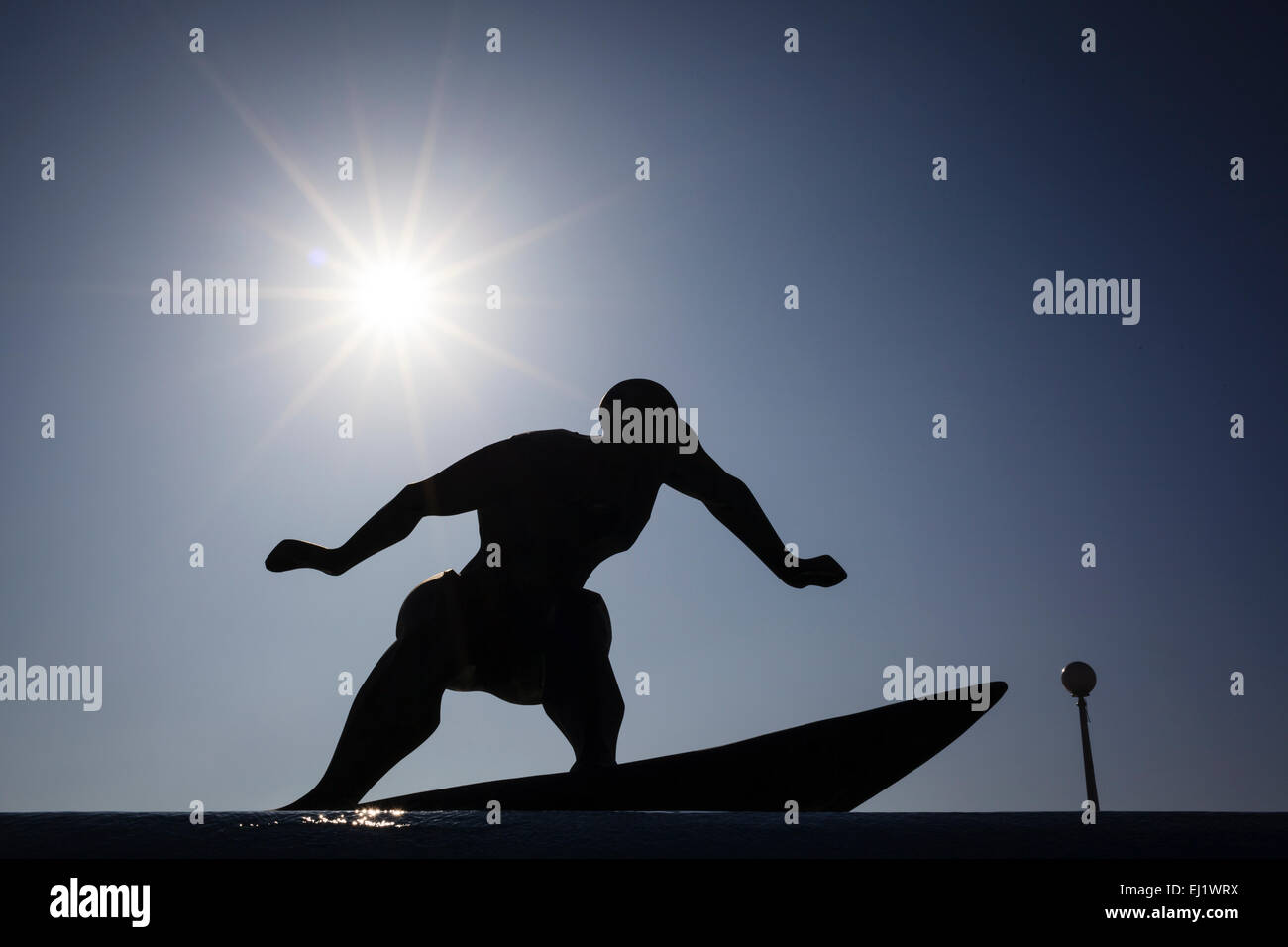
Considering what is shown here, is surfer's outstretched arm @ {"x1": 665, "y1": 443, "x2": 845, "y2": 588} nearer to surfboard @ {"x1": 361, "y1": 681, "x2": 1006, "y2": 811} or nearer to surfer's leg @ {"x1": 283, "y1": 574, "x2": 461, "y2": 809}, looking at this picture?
surfboard @ {"x1": 361, "y1": 681, "x2": 1006, "y2": 811}

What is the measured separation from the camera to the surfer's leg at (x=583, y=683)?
6551 millimetres

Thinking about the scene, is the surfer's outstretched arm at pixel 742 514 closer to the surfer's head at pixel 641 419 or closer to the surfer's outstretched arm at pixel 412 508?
the surfer's head at pixel 641 419

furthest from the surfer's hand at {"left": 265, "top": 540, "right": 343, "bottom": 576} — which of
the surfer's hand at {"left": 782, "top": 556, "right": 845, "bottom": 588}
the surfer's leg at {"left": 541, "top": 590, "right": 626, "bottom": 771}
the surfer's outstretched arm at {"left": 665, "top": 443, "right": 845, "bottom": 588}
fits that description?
the surfer's hand at {"left": 782, "top": 556, "right": 845, "bottom": 588}

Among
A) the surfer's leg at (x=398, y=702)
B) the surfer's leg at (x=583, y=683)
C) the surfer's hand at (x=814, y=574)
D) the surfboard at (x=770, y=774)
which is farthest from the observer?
the surfer's hand at (x=814, y=574)

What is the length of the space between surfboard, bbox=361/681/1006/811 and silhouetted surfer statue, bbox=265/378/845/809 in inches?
29.8

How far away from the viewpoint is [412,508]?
22.6 ft

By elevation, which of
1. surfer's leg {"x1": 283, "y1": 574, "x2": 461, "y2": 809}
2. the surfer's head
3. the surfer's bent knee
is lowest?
surfer's leg {"x1": 283, "y1": 574, "x2": 461, "y2": 809}

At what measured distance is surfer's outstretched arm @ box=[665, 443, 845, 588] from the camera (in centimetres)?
723

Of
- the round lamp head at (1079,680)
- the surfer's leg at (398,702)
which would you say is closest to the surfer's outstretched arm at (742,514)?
the surfer's leg at (398,702)

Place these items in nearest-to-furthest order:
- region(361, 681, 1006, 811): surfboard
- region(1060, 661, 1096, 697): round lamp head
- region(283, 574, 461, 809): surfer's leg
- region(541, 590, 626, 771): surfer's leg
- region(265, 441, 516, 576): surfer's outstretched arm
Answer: region(361, 681, 1006, 811): surfboard, region(283, 574, 461, 809): surfer's leg, region(541, 590, 626, 771): surfer's leg, region(265, 441, 516, 576): surfer's outstretched arm, region(1060, 661, 1096, 697): round lamp head

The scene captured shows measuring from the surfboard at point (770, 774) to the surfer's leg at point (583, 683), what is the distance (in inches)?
40.1
